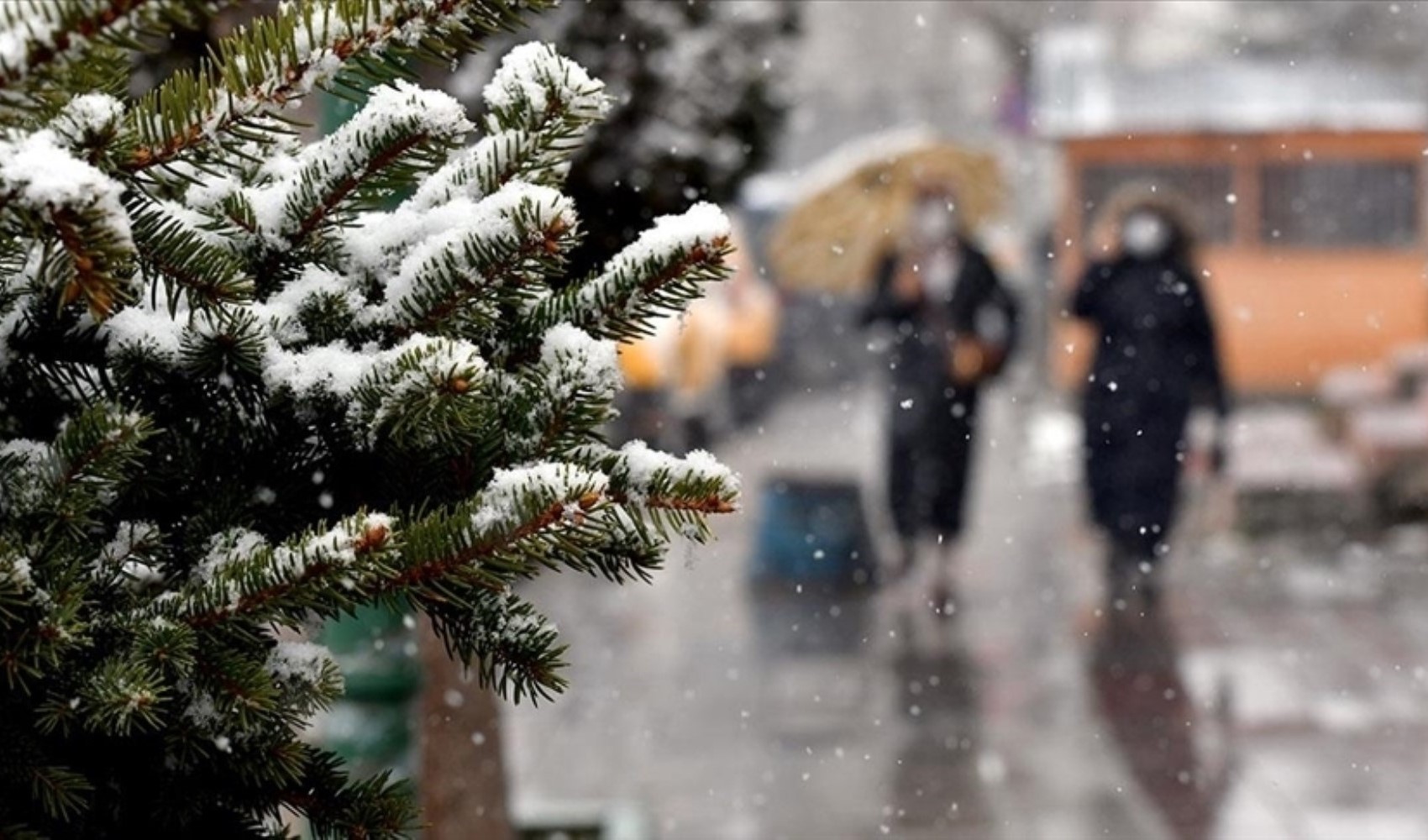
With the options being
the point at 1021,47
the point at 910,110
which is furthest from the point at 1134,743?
the point at 910,110

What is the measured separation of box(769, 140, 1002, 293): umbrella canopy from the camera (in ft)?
35.7

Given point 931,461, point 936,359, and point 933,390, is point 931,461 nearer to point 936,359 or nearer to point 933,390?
point 933,390

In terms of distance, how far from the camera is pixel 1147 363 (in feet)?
30.5

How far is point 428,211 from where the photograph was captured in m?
1.74

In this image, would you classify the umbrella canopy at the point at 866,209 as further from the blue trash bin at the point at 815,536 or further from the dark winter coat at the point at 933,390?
the blue trash bin at the point at 815,536

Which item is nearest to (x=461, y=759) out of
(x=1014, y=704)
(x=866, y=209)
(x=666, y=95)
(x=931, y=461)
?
(x=666, y=95)

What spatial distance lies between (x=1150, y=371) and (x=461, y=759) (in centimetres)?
540

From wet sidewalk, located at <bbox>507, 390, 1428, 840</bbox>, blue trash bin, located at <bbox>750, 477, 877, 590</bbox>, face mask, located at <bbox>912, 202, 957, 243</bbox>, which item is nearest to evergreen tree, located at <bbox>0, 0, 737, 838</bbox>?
wet sidewalk, located at <bbox>507, 390, 1428, 840</bbox>

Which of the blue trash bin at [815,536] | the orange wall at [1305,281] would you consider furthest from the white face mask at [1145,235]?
the orange wall at [1305,281]

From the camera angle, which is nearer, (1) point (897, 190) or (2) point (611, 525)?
(2) point (611, 525)

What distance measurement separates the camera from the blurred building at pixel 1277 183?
689 inches

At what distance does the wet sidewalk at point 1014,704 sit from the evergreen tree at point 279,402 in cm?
447

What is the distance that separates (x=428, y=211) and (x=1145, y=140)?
656 inches

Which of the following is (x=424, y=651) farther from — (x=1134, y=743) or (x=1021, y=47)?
(x=1021, y=47)
